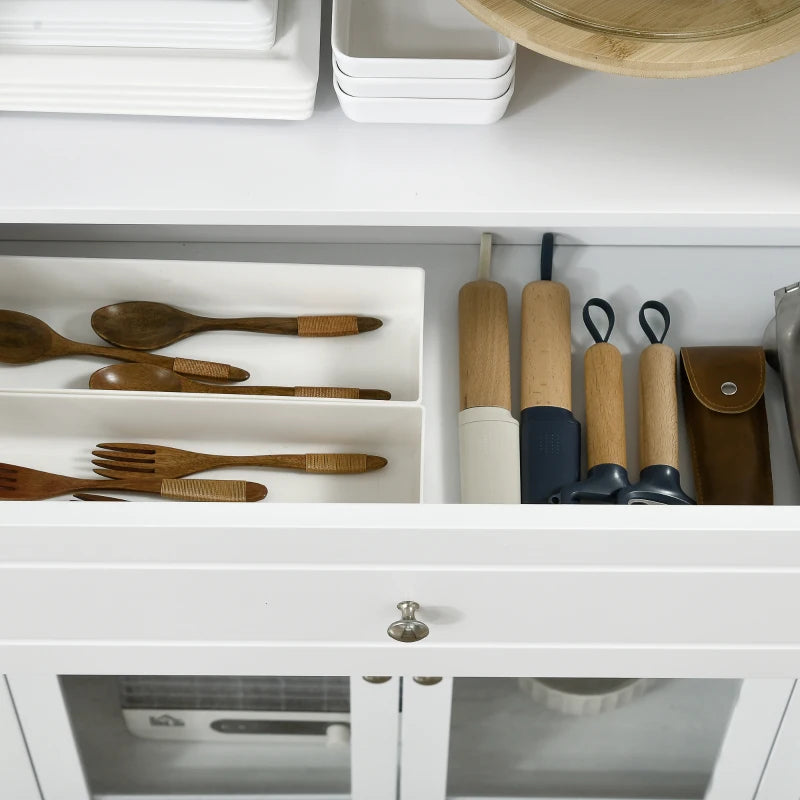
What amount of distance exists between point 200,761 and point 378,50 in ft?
2.02

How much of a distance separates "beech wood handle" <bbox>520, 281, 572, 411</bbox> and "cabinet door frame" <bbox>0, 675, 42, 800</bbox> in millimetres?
473

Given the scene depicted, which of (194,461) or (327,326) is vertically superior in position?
(327,326)

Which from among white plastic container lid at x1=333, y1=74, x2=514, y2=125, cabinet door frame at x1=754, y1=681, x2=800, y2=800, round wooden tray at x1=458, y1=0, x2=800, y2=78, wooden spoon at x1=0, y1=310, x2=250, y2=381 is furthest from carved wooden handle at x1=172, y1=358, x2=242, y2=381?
cabinet door frame at x1=754, y1=681, x2=800, y2=800

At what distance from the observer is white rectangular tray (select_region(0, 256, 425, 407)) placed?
775 mm

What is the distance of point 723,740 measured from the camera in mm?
830

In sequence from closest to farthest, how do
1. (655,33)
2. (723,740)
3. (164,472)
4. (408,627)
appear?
1. (655,33)
2. (408,627)
3. (164,472)
4. (723,740)

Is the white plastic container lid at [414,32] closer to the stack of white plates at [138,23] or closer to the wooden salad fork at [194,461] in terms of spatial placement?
the stack of white plates at [138,23]

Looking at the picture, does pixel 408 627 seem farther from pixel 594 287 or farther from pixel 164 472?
pixel 594 287

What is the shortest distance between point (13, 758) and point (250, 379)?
0.40 metres

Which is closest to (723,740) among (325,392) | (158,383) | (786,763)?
(786,763)

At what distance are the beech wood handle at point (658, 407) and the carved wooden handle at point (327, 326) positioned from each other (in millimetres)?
231

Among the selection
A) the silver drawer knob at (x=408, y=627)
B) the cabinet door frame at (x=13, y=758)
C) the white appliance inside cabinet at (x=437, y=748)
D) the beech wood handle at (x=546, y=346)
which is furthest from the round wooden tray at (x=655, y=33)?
the cabinet door frame at (x=13, y=758)

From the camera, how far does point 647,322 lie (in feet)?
2.58

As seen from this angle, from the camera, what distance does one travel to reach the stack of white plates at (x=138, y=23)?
0.61 metres
